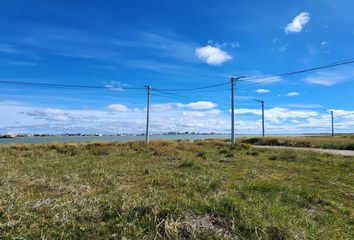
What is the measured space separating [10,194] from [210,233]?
5318 mm

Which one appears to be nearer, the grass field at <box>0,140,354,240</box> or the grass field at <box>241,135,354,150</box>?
the grass field at <box>0,140,354,240</box>

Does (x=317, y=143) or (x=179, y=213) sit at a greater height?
(x=317, y=143)

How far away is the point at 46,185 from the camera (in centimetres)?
932

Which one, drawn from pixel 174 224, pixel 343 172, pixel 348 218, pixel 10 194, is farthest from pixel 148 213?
pixel 343 172

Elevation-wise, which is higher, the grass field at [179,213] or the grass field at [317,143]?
the grass field at [317,143]

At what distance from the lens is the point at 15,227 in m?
5.20

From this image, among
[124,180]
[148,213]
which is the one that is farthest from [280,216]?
[124,180]

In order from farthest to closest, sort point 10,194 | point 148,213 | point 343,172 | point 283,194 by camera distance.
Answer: point 343,172, point 283,194, point 10,194, point 148,213

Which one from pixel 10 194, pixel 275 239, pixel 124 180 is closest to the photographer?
pixel 275 239

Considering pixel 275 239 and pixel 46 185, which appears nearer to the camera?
pixel 275 239

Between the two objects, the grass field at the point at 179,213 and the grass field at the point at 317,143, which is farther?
the grass field at the point at 317,143

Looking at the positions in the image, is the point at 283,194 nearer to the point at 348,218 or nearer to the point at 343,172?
the point at 348,218

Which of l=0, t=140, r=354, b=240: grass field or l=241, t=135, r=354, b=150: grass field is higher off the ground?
l=241, t=135, r=354, b=150: grass field

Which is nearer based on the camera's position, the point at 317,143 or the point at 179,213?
the point at 179,213
